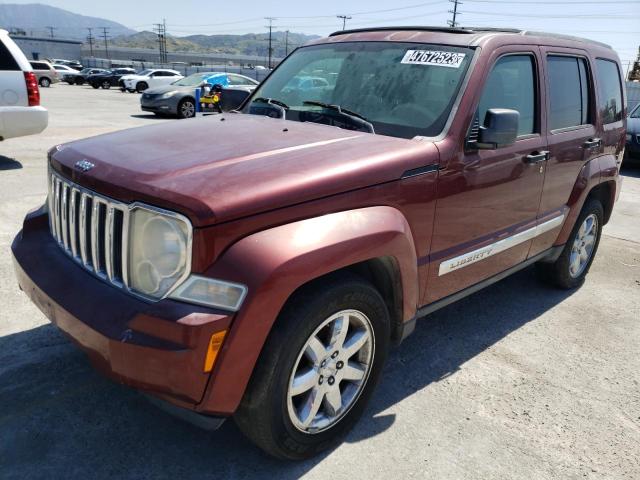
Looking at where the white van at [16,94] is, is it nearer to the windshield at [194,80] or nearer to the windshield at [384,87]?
the windshield at [384,87]

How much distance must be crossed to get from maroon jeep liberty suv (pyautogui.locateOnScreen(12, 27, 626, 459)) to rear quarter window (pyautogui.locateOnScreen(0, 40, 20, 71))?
18.1ft

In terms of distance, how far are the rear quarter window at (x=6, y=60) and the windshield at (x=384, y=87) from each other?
576 centimetres

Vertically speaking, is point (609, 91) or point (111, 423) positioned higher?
point (609, 91)

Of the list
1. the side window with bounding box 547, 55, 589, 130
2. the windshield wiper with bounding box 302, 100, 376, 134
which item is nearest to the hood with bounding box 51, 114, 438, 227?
the windshield wiper with bounding box 302, 100, 376, 134

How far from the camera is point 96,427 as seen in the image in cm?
267

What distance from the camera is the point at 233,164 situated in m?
2.37

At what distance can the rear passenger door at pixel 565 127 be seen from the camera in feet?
12.5

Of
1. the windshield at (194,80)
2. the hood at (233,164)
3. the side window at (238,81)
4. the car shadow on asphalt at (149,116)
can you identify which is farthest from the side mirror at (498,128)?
the side window at (238,81)

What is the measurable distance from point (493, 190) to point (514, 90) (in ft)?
2.40

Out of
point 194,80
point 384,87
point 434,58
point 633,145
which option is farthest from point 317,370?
point 194,80

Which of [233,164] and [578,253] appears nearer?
[233,164]

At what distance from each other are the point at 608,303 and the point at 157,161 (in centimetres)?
396

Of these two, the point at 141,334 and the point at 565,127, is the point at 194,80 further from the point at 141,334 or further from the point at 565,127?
the point at 141,334

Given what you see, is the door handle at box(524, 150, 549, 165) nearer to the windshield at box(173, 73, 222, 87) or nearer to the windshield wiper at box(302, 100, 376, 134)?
the windshield wiper at box(302, 100, 376, 134)
